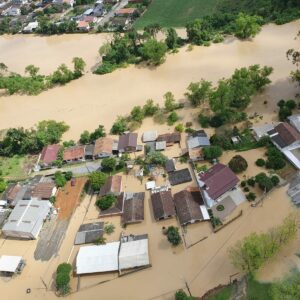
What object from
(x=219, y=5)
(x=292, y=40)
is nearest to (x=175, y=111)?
(x=292, y=40)

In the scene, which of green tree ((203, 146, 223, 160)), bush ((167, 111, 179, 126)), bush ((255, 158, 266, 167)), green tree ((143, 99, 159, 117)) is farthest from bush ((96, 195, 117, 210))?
green tree ((143, 99, 159, 117))

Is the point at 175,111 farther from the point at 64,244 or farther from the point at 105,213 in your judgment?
the point at 64,244

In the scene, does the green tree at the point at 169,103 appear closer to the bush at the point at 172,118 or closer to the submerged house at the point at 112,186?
the bush at the point at 172,118

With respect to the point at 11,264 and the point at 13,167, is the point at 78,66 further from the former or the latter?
the point at 11,264

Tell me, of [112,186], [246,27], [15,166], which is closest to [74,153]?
[15,166]

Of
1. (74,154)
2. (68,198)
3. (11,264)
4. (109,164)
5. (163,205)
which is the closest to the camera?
(11,264)

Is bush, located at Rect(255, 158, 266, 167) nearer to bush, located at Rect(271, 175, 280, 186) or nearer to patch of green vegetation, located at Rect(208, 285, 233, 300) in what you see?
bush, located at Rect(271, 175, 280, 186)
